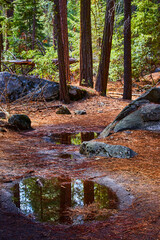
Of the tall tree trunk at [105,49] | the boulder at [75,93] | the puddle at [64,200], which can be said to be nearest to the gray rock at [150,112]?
the puddle at [64,200]

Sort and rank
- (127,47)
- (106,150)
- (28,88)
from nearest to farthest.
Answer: (106,150) → (127,47) → (28,88)

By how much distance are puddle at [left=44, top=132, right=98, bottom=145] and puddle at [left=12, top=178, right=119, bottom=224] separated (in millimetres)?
2479

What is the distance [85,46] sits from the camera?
13.5m

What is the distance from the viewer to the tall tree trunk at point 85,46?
1329 cm

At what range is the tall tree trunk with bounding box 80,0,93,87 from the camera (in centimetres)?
1329

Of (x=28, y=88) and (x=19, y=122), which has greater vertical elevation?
(x=28, y=88)

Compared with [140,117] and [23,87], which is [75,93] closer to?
[23,87]

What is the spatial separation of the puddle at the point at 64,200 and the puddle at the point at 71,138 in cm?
248

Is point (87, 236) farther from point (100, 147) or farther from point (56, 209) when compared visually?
point (100, 147)

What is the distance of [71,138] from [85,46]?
857cm

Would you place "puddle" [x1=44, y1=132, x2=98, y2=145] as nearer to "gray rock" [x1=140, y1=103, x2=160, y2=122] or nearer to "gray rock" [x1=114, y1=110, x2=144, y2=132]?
"gray rock" [x1=114, y1=110, x2=144, y2=132]

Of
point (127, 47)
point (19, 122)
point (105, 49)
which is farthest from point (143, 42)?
point (19, 122)

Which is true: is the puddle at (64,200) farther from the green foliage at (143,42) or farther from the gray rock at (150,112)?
the green foliage at (143,42)

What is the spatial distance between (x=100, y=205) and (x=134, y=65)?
57.3 ft
